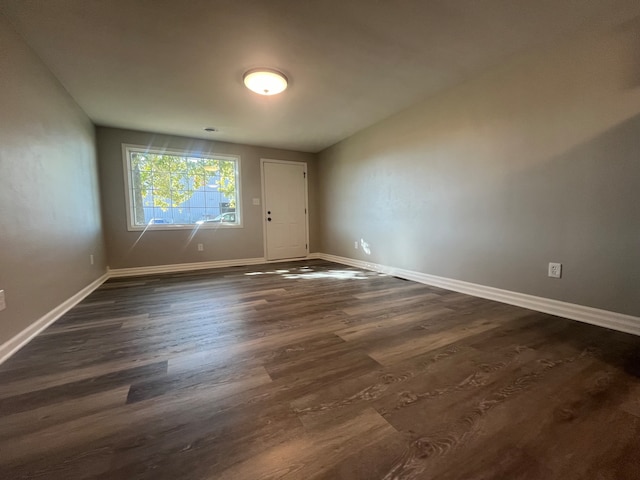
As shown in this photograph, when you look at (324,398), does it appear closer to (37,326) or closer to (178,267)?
(37,326)

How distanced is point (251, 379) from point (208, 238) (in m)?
3.87

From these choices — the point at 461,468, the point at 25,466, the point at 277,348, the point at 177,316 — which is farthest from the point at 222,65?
the point at 461,468

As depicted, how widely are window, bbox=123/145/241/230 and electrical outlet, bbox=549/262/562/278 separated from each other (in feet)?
14.7

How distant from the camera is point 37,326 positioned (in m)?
2.02

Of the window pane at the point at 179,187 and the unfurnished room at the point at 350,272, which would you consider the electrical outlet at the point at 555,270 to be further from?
the window pane at the point at 179,187

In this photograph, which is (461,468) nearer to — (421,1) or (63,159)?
(421,1)

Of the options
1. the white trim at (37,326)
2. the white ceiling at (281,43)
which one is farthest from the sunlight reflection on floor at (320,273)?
the white ceiling at (281,43)

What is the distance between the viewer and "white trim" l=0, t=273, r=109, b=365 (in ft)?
5.49

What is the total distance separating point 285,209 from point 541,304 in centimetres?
424

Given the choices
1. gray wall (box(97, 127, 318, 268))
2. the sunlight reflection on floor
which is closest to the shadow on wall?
the sunlight reflection on floor

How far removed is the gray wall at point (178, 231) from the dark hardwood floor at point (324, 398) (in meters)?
2.19

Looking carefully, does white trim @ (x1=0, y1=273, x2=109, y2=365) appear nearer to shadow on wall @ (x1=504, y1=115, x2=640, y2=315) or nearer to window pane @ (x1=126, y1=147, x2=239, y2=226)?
window pane @ (x1=126, y1=147, x2=239, y2=226)

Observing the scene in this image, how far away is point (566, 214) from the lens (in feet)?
7.25

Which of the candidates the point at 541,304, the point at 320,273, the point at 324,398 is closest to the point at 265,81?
the point at 320,273
